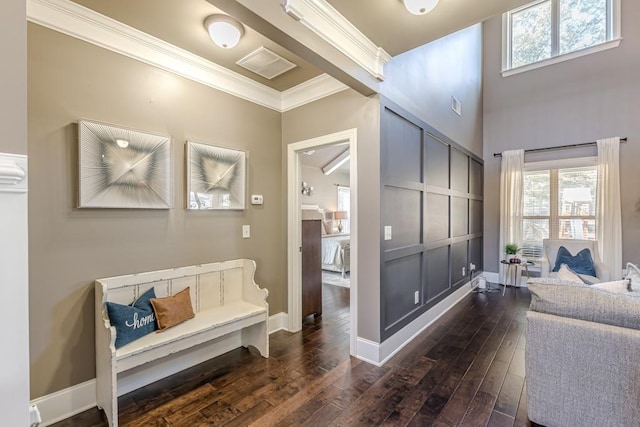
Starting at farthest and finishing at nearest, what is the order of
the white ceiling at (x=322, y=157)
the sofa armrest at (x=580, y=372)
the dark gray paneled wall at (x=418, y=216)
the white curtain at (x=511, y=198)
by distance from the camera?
the white ceiling at (x=322, y=157), the white curtain at (x=511, y=198), the dark gray paneled wall at (x=418, y=216), the sofa armrest at (x=580, y=372)

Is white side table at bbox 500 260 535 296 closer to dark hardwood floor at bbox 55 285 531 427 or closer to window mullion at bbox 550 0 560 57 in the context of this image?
dark hardwood floor at bbox 55 285 531 427

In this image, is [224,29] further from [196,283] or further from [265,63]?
[196,283]

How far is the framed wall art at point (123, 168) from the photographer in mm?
1940

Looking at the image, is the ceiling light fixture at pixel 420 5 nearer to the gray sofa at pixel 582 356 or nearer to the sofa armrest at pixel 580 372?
the gray sofa at pixel 582 356

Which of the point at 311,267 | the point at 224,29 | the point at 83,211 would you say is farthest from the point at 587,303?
the point at 83,211

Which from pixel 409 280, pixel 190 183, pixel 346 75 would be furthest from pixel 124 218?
pixel 409 280

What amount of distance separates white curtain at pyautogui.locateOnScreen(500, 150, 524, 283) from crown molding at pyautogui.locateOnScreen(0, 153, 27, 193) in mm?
6282

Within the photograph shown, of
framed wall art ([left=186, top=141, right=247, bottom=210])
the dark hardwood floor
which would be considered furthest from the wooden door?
framed wall art ([left=186, top=141, right=247, bottom=210])

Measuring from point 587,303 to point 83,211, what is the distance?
3181mm

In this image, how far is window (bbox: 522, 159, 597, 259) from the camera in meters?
4.80

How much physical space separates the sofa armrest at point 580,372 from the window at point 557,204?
4.38 metres

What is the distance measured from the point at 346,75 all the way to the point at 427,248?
214cm

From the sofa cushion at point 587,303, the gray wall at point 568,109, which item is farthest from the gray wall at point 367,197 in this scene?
the gray wall at point 568,109

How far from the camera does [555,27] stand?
520 cm
